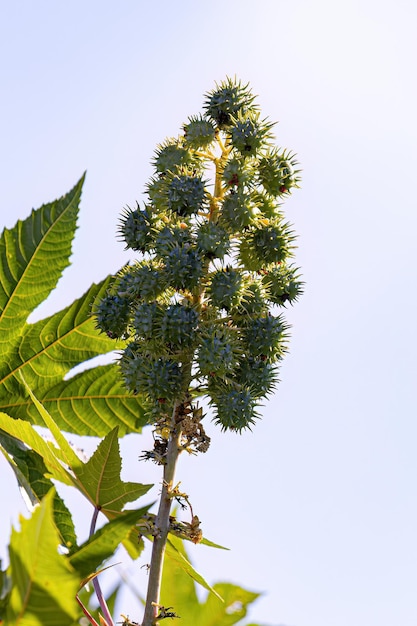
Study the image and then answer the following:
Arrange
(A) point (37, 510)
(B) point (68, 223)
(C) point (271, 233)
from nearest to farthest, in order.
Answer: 1. (A) point (37, 510)
2. (C) point (271, 233)
3. (B) point (68, 223)

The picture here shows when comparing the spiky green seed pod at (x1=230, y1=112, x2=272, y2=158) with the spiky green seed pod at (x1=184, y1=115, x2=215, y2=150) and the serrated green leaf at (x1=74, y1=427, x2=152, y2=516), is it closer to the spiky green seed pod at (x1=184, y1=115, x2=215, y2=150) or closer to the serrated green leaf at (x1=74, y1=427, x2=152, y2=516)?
the spiky green seed pod at (x1=184, y1=115, x2=215, y2=150)

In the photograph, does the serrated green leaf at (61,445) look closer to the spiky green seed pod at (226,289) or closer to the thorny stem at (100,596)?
the thorny stem at (100,596)

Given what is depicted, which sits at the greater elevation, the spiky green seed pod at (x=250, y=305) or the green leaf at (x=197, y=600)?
the spiky green seed pod at (x=250, y=305)

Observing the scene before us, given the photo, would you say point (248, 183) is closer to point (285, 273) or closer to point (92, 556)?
point (285, 273)

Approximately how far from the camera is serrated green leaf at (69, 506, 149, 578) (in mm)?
2189

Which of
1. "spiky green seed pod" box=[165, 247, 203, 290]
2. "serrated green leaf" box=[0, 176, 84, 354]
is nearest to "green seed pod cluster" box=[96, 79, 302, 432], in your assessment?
"spiky green seed pod" box=[165, 247, 203, 290]

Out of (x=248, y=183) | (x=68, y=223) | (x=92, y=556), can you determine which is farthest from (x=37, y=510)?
(x=68, y=223)

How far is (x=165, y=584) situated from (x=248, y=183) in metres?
1.76

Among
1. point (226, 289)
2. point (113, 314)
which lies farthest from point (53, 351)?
point (226, 289)

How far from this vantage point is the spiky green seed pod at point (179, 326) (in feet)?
9.95

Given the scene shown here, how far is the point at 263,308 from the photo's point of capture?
329cm

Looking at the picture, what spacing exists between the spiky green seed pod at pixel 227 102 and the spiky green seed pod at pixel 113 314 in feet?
2.99

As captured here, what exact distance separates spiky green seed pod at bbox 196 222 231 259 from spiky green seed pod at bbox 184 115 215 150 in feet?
1.48

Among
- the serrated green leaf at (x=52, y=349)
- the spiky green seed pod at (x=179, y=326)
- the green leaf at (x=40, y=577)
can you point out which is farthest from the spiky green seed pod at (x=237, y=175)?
the green leaf at (x=40, y=577)
